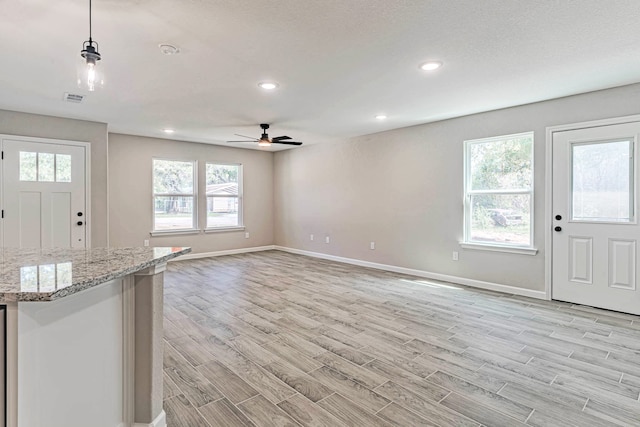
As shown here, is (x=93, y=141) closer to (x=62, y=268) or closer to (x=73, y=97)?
(x=73, y=97)

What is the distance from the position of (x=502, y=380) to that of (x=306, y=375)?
1.37m

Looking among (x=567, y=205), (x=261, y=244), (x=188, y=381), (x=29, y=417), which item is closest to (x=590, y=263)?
(x=567, y=205)

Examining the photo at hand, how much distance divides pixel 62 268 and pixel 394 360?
2255 mm

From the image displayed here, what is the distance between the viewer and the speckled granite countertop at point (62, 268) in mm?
1084

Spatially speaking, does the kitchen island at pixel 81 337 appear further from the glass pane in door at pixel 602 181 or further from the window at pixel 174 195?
the window at pixel 174 195

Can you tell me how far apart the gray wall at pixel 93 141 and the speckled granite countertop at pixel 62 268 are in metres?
3.64

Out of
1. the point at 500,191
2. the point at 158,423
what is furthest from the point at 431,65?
the point at 158,423

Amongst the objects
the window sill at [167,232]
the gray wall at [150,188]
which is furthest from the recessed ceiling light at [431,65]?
the window sill at [167,232]

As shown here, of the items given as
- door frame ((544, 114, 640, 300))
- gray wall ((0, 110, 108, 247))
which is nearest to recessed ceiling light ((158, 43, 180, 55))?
gray wall ((0, 110, 108, 247))

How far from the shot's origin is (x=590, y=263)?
3910 millimetres

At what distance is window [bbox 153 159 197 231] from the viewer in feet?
22.3

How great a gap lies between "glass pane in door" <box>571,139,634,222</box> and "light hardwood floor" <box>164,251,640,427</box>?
1.11 meters

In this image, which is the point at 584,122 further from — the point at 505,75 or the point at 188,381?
the point at 188,381

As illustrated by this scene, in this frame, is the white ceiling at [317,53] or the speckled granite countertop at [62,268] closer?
the speckled granite countertop at [62,268]
